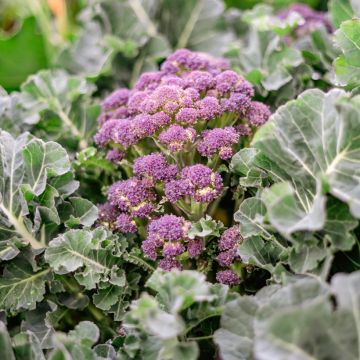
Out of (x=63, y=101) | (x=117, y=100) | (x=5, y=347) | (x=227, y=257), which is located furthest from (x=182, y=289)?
(x=63, y=101)

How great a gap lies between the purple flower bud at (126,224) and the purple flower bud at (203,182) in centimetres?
12

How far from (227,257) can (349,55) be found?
1.33 feet

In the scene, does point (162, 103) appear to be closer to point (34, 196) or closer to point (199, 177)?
point (199, 177)

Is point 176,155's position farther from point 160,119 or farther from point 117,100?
point 117,100

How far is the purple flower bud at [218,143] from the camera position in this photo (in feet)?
2.71

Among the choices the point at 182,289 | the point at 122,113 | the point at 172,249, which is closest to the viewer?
the point at 182,289

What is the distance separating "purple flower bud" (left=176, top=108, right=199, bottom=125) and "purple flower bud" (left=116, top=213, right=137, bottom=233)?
185 mm

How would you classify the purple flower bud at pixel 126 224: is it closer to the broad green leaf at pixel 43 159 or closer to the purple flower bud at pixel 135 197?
the purple flower bud at pixel 135 197

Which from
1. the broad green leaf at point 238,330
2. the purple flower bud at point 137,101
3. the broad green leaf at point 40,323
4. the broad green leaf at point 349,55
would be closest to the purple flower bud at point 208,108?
the purple flower bud at point 137,101

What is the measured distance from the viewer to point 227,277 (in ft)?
2.66

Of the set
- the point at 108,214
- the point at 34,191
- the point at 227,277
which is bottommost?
the point at 227,277

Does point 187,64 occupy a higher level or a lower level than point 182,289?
higher

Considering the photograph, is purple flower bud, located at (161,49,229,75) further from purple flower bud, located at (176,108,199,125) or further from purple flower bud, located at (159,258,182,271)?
purple flower bud, located at (159,258,182,271)

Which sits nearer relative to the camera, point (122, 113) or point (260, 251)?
point (260, 251)
